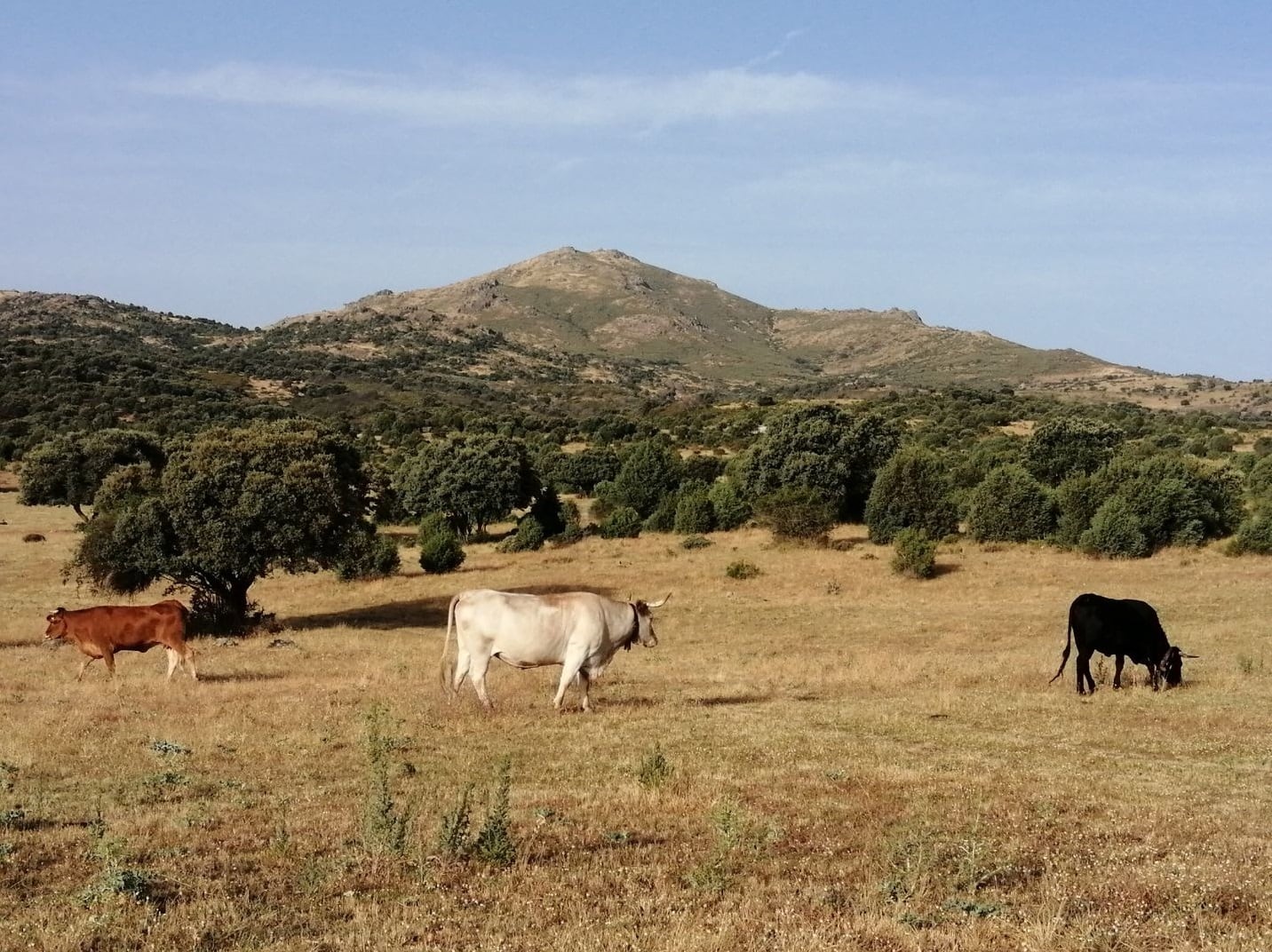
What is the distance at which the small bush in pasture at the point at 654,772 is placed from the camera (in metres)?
11.2

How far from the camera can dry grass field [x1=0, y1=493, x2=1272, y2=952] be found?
6.87 meters

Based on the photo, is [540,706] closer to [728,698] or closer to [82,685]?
[728,698]

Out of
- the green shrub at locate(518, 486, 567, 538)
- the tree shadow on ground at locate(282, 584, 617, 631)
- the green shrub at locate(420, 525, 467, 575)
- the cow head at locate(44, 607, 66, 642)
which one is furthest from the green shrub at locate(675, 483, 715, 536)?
the cow head at locate(44, 607, 66, 642)

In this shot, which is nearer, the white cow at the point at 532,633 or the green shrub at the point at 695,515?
the white cow at the point at 532,633

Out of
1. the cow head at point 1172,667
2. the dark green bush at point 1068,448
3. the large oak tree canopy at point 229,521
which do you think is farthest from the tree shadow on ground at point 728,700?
the dark green bush at point 1068,448

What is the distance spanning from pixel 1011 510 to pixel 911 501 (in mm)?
4878

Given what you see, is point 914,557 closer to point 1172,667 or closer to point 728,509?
point 728,509

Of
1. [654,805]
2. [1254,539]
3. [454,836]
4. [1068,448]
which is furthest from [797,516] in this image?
[454,836]

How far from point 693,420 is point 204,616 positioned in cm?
7736

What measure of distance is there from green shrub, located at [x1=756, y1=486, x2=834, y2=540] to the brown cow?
35744 mm

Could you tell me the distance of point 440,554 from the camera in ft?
158

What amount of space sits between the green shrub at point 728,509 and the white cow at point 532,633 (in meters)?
41.8

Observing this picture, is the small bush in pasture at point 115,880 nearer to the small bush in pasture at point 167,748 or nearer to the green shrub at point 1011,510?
the small bush in pasture at point 167,748

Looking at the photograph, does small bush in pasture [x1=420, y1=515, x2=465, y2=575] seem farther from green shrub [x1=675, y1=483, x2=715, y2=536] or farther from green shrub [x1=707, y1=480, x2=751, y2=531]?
green shrub [x1=707, y1=480, x2=751, y2=531]
